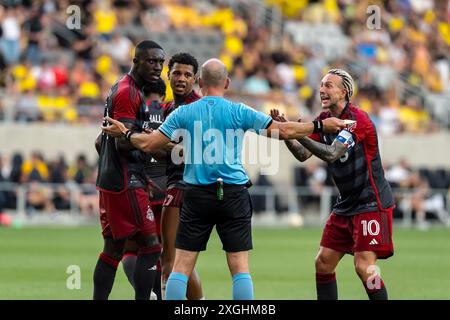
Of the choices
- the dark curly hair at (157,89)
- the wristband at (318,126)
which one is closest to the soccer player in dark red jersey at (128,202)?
the dark curly hair at (157,89)

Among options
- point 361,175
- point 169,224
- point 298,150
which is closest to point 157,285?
point 169,224

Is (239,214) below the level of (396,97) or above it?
below

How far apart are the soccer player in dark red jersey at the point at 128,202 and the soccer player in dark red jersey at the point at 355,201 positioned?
151 centimetres

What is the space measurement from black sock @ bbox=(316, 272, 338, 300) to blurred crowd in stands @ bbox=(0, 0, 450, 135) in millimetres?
16436

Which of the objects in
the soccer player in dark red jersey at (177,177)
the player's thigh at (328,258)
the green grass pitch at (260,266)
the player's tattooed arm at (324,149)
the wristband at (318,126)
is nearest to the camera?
the wristband at (318,126)

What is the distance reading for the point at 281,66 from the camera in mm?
34406

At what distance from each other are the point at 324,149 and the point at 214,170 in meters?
1.22

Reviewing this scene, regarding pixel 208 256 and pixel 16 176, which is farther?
pixel 16 176

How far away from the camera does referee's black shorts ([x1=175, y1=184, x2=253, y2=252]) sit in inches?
417

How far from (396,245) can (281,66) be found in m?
10.8

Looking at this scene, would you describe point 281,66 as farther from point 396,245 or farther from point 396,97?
point 396,245

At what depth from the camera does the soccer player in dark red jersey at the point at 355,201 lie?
11680 mm

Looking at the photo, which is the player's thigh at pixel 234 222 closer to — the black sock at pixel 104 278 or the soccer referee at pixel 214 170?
the soccer referee at pixel 214 170
